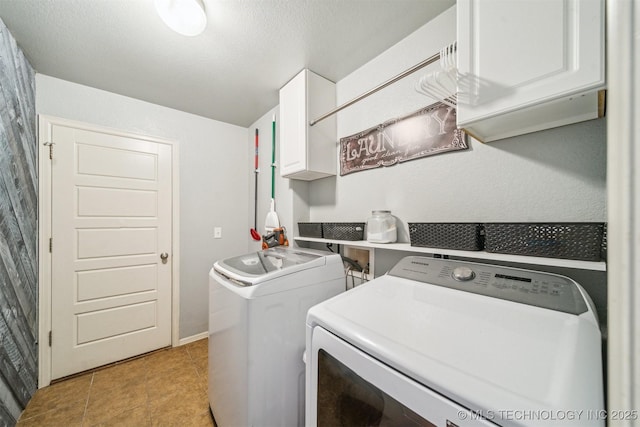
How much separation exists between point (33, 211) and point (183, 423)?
1937 mm

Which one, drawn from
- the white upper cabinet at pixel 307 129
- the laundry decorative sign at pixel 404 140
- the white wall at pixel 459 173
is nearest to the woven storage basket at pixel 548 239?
the white wall at pixel 459 173

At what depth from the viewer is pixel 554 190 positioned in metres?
1.00

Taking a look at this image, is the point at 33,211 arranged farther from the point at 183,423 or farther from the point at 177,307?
the point at 183,423

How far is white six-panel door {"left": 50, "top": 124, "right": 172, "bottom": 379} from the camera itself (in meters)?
1.93

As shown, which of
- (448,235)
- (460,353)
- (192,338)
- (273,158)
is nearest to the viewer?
(460,353)

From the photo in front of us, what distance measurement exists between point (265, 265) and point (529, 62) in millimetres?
1451

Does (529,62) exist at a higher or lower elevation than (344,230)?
higher

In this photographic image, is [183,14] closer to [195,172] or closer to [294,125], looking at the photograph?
[294,125]

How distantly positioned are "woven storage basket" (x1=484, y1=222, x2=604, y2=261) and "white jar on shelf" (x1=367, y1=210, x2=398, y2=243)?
524 millimetres

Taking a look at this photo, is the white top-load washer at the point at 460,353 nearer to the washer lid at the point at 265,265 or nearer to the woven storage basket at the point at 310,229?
the washer lid at the point at 265,265

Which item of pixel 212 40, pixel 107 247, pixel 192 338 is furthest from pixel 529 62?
pixel 192 338

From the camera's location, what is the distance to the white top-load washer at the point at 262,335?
44.5 inches

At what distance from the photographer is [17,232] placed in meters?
1.57

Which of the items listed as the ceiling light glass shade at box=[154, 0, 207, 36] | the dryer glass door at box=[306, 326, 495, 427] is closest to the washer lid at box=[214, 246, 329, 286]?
the dryer glass door at box=[306, 326, 495, 427]
